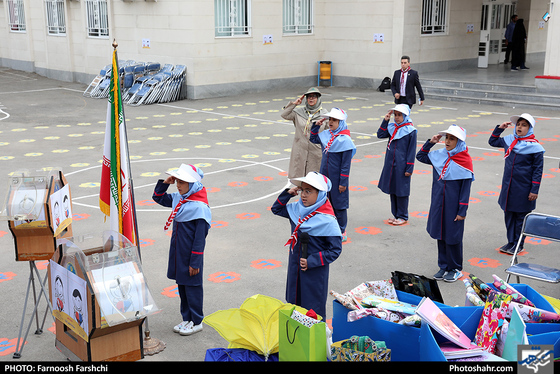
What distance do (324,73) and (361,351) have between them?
75.6ft

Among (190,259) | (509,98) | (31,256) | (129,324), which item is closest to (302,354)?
(129,324)

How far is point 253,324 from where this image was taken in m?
4.25

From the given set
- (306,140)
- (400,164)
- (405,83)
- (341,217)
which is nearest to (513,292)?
(341,217)

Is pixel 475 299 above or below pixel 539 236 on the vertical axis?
above

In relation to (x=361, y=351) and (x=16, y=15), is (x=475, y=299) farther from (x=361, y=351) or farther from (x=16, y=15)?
(x=16, y=15)

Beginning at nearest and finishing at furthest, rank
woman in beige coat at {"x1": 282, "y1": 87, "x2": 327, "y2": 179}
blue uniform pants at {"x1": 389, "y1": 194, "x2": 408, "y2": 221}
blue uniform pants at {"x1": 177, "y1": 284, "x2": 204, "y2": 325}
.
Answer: blue uniform pants at {"x1": 177, "y1": 284, "x2": 204, "y2": 325} < blue uniform pants at {"x1": 389, "y1": 194, "x2": 408, "y2": 221} < woman in beige coat at {"x1": 282, "y1": 87, "x2": 327, "y2": 179}

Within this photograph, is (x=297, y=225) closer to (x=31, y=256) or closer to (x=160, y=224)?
(x=31, y=256)

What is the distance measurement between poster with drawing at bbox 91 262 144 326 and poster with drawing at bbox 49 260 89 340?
0.14m

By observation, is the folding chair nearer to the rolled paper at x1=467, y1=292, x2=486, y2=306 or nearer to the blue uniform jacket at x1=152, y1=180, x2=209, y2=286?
the rolled paper at x1=467, y1=292, x2=486, y2=306

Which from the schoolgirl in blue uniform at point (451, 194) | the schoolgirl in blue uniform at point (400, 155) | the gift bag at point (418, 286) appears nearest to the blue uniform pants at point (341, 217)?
the schoolgirl in blue uniform at point (400, 155)

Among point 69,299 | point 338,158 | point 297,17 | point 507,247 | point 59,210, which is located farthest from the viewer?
point 297,17

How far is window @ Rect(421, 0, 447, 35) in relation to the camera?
24734 mm

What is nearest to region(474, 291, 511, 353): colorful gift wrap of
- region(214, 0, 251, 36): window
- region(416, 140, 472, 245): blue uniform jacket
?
region(416, 140, 472, 245): blue uniform jacket

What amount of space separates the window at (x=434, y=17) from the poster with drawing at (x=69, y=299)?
22229 millimetres
